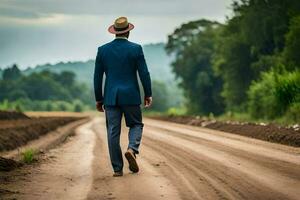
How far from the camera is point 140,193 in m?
A: 7.41

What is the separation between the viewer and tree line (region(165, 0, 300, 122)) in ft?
90.5

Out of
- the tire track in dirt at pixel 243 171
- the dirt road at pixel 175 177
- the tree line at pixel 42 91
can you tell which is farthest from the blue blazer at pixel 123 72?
the tree line at pixel 42 91

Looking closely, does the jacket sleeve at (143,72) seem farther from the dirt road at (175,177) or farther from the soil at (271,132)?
the soil at (271,132)

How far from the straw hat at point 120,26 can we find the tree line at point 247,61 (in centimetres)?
1444

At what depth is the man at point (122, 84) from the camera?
9422mm

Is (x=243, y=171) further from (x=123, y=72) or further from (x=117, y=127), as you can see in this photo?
(x=123, y=72)

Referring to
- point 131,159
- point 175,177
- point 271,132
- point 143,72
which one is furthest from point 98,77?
point 271,132

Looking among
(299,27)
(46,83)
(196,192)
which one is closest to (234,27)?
(299,27)

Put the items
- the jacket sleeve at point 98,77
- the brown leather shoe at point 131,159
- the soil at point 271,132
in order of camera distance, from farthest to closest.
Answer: the soil at point 271,132 → the jacket sleeve at point 98,77 → the brown leather shoe at point 131,159

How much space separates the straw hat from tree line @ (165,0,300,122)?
47.4ft

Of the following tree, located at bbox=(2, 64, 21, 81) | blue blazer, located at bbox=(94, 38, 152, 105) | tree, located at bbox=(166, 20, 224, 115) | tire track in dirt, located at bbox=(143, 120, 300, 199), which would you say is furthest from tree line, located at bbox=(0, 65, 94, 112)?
blue blazer, located at bbox=(94, 38, 152, 105)

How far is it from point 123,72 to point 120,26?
25.9 inches

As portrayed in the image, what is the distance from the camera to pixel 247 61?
158 ft

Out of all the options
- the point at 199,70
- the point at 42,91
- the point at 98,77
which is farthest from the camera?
the point at 42,91
